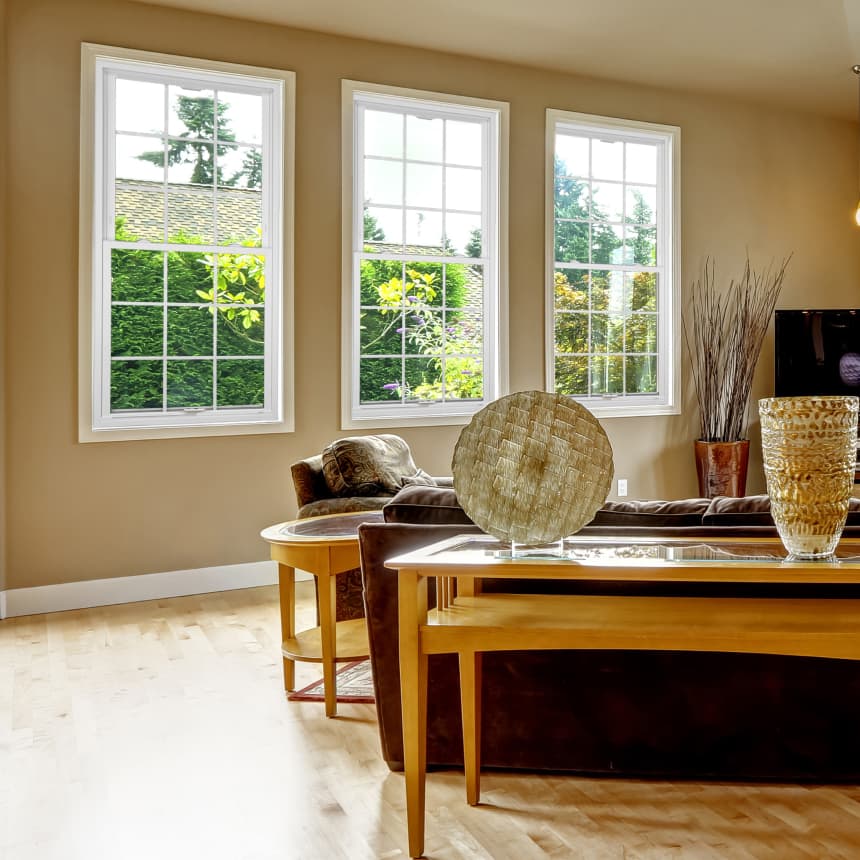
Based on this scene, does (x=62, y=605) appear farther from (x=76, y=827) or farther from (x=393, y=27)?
(x=393, y=27)

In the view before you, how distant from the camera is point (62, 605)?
4465 mm

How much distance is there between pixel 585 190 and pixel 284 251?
7.31 feet

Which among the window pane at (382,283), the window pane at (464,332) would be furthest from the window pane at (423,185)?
the window pane at (464,332)

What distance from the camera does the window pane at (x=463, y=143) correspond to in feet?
18.1

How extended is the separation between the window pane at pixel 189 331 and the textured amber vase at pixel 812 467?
139 inches

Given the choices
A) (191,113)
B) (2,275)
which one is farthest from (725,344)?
(2,275)

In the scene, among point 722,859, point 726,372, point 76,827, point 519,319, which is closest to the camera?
point 722,859

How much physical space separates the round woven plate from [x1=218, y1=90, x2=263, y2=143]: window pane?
3.40 metres

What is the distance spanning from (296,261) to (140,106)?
3.70ft

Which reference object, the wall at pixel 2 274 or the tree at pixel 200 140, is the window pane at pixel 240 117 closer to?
the tree at pixel 200 140

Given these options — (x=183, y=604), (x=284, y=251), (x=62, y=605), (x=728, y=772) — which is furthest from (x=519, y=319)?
(x=728, y=772)

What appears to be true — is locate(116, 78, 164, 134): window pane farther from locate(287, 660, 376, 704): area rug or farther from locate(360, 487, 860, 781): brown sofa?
locate(360, 487, 860, 781): brown sofa

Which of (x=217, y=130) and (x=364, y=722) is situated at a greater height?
(x=217, y=130)

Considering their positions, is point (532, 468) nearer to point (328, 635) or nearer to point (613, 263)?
point (328, 635)
